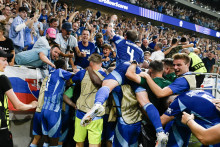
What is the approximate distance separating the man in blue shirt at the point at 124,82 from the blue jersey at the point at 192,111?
0.28 meters

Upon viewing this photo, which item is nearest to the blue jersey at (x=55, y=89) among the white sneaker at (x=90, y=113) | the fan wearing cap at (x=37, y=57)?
the fan wearing cap at (x=37, y=57)

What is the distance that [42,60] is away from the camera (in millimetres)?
4141

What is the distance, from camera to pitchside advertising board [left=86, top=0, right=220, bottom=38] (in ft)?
58.9

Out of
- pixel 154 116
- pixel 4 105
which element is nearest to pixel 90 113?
pixel 154 116

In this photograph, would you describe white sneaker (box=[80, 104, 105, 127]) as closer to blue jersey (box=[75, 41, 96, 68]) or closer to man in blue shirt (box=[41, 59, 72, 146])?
man in blue shirt (box=[41, 59, 72, 146])

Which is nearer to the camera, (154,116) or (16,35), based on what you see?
(154,116)

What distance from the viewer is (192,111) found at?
2.66 metres

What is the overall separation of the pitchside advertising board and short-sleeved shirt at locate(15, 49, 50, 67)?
1312 centimetres

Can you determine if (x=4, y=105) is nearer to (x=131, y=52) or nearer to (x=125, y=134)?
(x=125, y=134)

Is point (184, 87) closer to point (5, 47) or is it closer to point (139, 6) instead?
point (5, 47)

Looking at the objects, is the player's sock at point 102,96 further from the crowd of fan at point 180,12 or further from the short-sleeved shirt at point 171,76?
the crowd of fan at point 180,12

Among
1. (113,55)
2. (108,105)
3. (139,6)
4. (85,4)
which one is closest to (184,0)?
(139,6)

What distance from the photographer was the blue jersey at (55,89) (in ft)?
12.5

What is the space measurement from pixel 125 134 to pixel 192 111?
3.59ft
